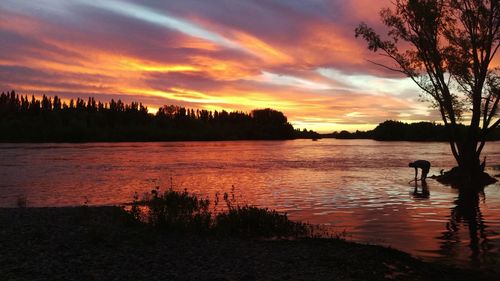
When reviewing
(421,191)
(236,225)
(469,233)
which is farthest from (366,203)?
(236,225)

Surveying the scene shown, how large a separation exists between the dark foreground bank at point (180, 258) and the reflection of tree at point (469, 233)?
2001 millimetres

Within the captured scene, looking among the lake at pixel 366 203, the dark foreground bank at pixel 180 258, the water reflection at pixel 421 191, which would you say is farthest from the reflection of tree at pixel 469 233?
the water reflection at pixel 421 191

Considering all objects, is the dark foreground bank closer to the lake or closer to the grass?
the grass

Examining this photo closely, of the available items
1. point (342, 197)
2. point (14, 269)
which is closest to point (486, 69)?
point (342, 197)

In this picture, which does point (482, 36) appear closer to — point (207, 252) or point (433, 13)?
point (433, 13)

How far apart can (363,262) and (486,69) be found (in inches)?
1052

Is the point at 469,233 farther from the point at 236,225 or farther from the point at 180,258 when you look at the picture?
the point at 180,258

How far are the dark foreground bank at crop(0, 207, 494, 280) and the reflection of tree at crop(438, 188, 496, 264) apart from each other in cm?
200

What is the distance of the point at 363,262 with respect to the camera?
40.5 feet

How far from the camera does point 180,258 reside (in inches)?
487

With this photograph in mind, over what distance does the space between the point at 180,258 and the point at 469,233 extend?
11.7 m

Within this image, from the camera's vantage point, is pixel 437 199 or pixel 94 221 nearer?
pixel 94 221

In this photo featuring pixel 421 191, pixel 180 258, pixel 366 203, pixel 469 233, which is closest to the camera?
pixel 180 258

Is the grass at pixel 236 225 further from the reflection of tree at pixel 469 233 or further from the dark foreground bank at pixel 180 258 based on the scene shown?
the reflection of tree at pixel 469 233
